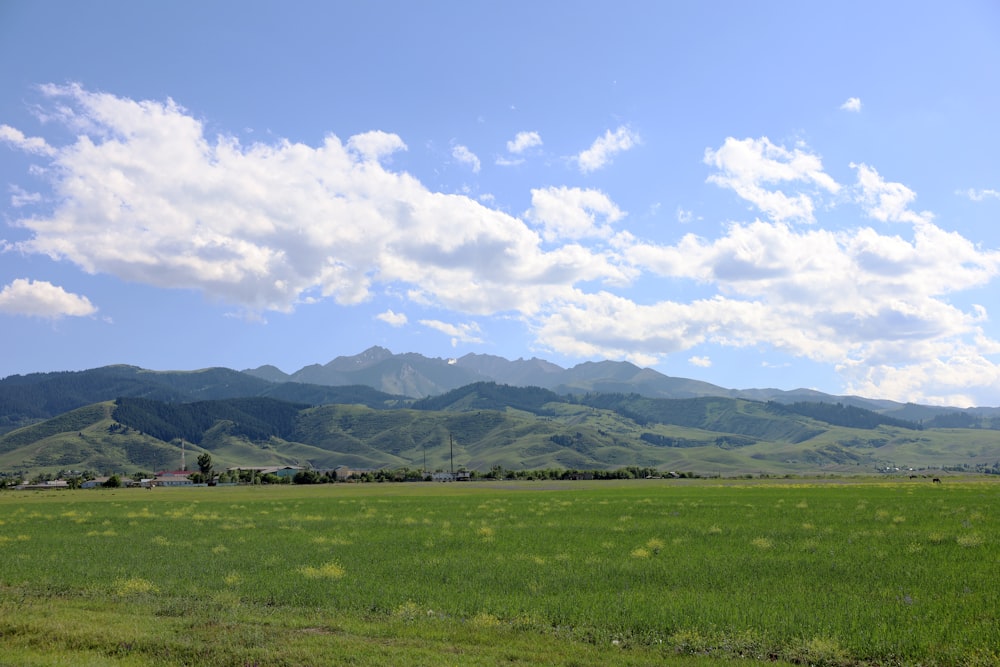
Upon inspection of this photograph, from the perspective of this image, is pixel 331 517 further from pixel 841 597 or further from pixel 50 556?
pixel 841 597

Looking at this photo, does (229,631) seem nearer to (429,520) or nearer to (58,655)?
(58,655)

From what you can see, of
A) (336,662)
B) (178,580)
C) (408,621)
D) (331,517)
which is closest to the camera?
(336,662)

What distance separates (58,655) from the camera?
15.3 m

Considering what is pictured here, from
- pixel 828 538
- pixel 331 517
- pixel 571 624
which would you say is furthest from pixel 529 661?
pixel 331 517

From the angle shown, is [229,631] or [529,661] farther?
[229,631]

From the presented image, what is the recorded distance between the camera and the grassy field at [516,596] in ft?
50.6

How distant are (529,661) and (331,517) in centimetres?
4139

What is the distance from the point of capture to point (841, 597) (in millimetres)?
19953

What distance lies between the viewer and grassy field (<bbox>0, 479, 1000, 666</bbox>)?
50.6 feet

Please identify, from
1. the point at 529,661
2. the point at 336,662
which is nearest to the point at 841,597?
the point at 529,661

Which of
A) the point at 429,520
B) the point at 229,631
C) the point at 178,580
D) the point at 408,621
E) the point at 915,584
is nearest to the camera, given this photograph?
the point at 229,631

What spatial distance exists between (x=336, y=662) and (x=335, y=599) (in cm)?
683

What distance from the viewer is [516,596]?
68.5 ft

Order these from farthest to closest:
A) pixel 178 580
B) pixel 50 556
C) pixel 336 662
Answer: pixel 50 556, pixel 178 580, pixel 336 662
